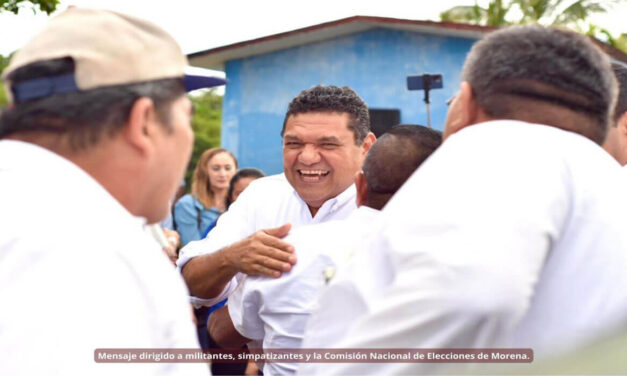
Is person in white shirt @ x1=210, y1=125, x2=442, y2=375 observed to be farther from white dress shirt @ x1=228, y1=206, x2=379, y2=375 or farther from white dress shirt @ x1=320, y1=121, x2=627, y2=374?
white dress shirt @ x1=320, y1=121, x2=627, y2=374

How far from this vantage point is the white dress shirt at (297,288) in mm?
2326

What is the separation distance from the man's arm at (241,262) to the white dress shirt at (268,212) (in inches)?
11.7

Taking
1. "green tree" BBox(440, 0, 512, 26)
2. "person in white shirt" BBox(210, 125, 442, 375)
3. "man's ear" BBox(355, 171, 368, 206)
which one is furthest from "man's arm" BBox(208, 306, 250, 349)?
"green tree" BBox(440, 0, 512, 26)

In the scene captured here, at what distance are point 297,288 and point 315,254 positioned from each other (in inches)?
4.9

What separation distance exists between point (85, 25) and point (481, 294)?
0.90m

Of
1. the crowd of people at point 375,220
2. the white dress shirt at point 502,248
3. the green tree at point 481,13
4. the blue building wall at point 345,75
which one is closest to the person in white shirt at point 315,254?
the crowd of people at point 375,220

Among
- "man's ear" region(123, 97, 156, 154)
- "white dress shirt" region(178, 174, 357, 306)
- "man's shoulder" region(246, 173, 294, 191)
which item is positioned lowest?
"white dress shirt" region(178, 174, 357, 306)

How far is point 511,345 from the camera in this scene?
53.7 inches

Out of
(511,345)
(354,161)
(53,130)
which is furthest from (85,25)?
(354,161)

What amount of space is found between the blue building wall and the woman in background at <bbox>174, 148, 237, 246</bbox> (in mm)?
8314

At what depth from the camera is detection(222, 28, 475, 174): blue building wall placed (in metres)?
15.8

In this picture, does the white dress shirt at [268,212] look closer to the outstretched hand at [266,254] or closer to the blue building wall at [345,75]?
the outstretched hand at [266,254]

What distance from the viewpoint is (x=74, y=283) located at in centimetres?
125

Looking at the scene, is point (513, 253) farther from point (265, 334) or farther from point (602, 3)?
point (602, 3)
